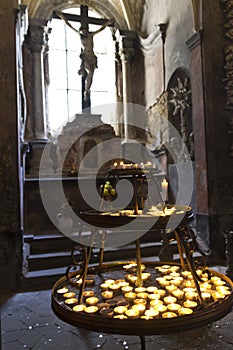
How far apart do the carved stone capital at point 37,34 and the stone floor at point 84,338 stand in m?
8.69

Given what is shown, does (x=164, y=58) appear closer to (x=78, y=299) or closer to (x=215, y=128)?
(x=215, y=128)

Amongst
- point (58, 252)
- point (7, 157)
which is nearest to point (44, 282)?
point (58, 252)

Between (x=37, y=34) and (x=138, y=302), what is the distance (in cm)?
1008

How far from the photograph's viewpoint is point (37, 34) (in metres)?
10.4

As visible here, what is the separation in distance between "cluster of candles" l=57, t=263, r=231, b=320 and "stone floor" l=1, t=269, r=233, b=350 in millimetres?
1001

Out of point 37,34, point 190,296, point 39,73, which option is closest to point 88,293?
point 190,296

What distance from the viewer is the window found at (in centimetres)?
1190

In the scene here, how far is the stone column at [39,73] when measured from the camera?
34.2ft

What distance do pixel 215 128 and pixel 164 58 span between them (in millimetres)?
3515

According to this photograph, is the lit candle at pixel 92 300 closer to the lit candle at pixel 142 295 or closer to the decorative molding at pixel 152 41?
the lit candle at pixel 142 295

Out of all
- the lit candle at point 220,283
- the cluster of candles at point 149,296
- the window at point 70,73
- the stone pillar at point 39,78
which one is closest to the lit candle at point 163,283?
the cluster of candles at point 149,296

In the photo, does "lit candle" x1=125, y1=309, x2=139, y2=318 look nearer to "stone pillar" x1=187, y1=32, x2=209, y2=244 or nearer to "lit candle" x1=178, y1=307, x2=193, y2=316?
"lit candle" x1=178, y1=307, x2=193, y2=316

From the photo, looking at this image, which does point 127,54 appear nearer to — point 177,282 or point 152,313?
point 177,282

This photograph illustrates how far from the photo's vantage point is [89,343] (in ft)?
10.9
